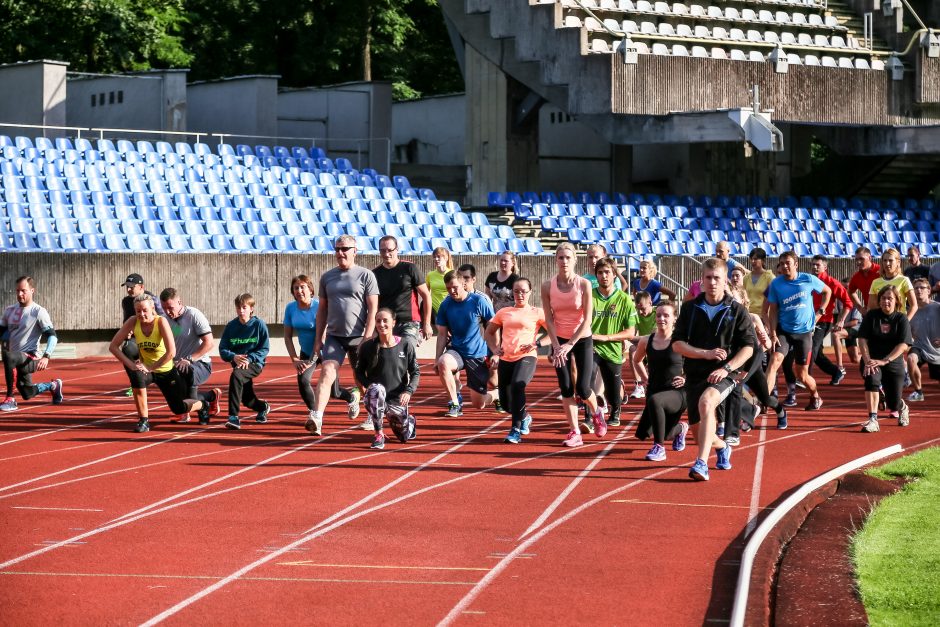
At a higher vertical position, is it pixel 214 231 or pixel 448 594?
pixel 214 231

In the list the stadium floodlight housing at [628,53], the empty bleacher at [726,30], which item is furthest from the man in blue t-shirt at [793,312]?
the empty bleacher at [726,30]

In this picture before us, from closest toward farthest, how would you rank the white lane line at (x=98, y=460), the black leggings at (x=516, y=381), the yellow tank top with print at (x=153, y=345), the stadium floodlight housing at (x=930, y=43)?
the white lane line at (x=98, y=460) < the black leggings at (x=516, y=381) < the yellow tank top with print at (x=153, y=345) < the stadium floodlight housing at (x=930, y=43)

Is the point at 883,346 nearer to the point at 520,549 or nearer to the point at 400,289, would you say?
the point at 400,289

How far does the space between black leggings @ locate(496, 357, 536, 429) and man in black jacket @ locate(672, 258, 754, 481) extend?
2306mm

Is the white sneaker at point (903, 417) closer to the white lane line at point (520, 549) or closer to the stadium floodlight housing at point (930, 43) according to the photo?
the white lane line at point (520, 549)

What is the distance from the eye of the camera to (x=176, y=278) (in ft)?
75.1

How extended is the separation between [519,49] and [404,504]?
2116 cm

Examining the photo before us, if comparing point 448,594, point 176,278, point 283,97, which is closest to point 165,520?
point 448,594

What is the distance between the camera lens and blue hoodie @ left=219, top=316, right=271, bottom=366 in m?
15.4

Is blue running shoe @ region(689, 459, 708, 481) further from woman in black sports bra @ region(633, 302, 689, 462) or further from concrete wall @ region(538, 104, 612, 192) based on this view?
concrete wall @ region(538, 104, 612, 192)

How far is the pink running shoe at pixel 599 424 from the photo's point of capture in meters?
14.2

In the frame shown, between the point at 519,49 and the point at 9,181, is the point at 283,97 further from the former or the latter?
the point at 9,181

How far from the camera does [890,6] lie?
34.9 metres

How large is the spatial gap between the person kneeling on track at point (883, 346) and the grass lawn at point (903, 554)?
277 centimetres
